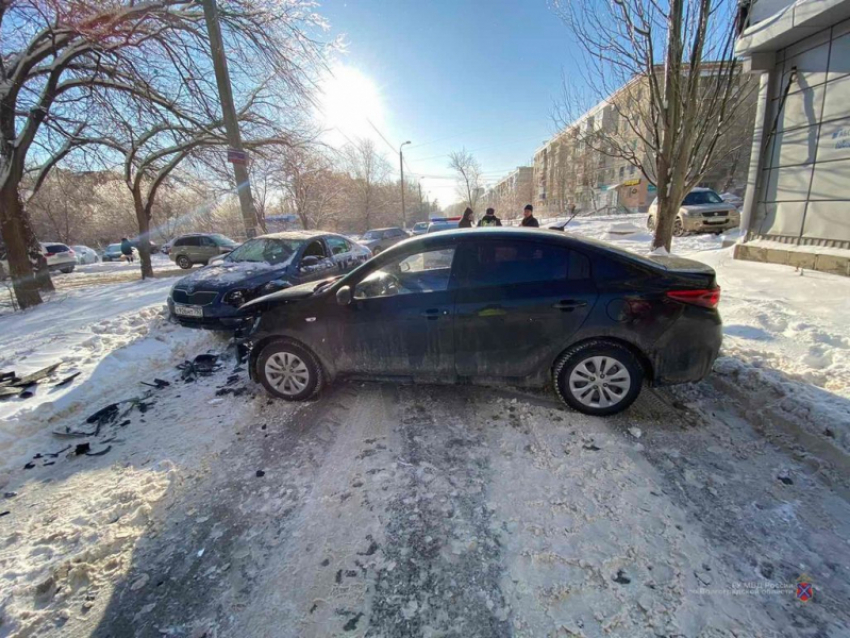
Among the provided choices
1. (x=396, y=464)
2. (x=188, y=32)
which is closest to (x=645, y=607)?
(x=396, y=464)

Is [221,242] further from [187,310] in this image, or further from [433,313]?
[433,313]

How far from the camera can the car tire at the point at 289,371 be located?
3.59 m

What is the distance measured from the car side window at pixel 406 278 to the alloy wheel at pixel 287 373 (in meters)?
0.94

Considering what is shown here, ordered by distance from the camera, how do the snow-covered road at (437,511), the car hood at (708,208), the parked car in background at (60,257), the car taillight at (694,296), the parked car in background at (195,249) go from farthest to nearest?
the parked car in background at (60,257)
the parked car in background at (195,249)
the car hood at (708,208)
the car taillight at (694,296)
the snow-covered road at (437,511)

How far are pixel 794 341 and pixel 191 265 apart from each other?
2296 cm

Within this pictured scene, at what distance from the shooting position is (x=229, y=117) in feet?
26.5

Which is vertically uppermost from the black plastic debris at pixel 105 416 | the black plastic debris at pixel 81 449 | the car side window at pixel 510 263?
the car side window at pixel 510 263

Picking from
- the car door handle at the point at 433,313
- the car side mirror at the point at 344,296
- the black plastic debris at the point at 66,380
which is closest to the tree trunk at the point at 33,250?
the black plastic debris at the point at 66,380

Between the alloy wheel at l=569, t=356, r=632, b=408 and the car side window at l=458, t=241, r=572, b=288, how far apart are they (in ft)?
2.63

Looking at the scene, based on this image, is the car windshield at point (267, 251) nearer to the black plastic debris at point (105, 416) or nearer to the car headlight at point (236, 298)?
the car headlight at point (236, 298)

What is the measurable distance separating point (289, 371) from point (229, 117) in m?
7.43

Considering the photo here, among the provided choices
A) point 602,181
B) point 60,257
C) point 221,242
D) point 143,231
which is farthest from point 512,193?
point 143,231

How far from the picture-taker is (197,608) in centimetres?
178

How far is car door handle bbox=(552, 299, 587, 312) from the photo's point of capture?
9.84 feet
